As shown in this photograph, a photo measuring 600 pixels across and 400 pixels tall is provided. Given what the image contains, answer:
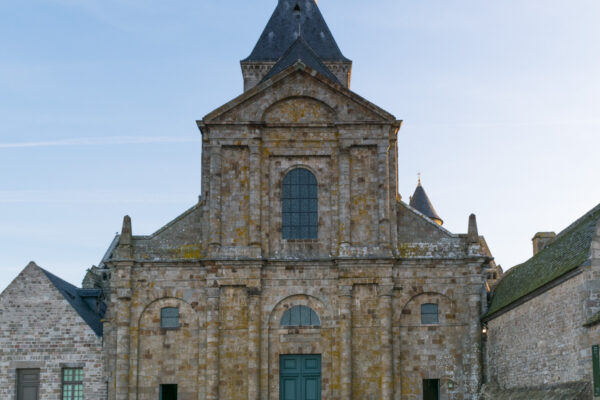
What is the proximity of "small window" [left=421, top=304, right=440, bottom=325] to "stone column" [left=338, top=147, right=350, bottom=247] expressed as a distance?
352cm

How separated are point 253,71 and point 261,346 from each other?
17579mm

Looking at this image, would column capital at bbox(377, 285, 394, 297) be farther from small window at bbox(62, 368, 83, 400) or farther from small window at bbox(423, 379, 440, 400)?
small window at bbox(62, 368, 83, 400)

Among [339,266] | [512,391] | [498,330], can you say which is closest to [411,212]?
[339,266]

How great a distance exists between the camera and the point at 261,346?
30.7 metres

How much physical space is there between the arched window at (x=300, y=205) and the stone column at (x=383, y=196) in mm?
2290

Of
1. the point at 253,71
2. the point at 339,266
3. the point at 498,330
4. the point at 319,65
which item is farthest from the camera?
the point at 253,71

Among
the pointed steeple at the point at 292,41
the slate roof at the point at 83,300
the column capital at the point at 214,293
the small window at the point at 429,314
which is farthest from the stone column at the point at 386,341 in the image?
the pointed steeple at the point at 292,41

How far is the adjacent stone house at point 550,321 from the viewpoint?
71.0 ft

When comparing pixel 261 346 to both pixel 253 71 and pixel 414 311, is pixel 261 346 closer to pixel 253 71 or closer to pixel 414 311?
pixel 414 311

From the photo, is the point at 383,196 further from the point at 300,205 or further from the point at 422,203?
the point at 422,203

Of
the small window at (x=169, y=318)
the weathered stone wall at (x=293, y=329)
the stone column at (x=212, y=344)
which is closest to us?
the stone column at (x=212, y=344)

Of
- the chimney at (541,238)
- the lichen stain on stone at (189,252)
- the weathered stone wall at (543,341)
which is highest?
the chimney at (541,238)

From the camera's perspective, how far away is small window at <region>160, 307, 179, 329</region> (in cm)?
3106

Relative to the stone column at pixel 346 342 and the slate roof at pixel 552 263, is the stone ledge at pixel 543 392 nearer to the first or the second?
the slate roof at pixel 552 263
